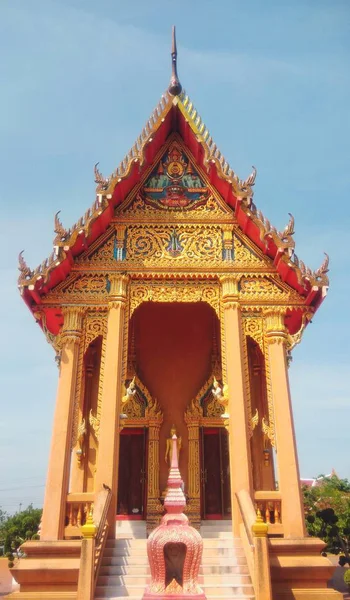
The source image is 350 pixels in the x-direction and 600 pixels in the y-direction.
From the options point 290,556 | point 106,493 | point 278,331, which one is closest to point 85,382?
point 106,493

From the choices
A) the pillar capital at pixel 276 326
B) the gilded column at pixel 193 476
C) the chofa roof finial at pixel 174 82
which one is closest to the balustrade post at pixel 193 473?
the gilded column at pixel 193 476

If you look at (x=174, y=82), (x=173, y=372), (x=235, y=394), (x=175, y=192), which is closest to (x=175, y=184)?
(x=175, y=192)

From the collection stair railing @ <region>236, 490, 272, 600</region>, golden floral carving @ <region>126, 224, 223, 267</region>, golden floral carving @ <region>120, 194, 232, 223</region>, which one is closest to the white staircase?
stair railing @ <region>236, 490, 272, 600</region>

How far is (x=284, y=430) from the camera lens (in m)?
8.00

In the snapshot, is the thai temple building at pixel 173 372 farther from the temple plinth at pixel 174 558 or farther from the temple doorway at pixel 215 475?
the temple plinth at pixel 174 558

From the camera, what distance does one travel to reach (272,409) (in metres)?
8.20

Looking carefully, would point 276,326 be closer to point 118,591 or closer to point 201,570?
point 201,570

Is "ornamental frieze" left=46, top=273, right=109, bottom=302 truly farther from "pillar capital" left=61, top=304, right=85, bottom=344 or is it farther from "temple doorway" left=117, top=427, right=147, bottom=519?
"temple doorway" left=117, top=427, right=147, bottom=519

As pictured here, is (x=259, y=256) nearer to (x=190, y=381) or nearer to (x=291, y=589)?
(x=190, y=381)

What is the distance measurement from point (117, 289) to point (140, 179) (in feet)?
7.50

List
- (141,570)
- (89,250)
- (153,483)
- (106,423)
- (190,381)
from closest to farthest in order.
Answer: (141,570) < (106,423) < (89,250) < (153,483) < (190,381)

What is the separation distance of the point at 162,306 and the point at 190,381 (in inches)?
68.4

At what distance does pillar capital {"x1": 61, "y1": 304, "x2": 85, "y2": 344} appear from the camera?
8.62m

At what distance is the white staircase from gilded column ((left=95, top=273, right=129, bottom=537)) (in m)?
0.48
